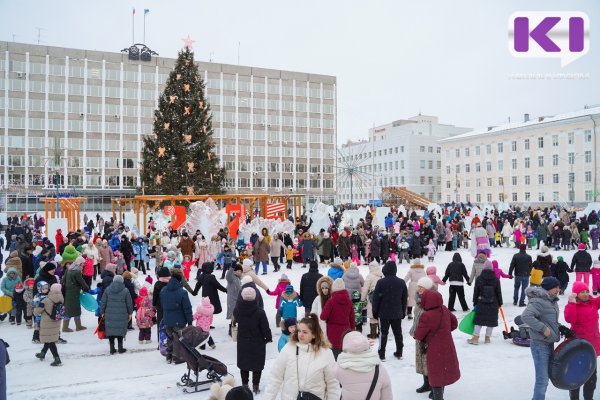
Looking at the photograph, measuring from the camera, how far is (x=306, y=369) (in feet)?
13.0

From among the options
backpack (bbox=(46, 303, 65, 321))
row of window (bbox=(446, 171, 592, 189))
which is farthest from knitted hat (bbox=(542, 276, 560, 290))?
row of window (bbox=(446, 171, 592, 189))

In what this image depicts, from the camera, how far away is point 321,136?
2901 inches

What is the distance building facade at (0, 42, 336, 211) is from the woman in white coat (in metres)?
50.3

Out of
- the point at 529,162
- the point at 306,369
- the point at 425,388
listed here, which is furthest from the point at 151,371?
the point at 529,162

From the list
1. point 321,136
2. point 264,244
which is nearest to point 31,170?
point 321,136

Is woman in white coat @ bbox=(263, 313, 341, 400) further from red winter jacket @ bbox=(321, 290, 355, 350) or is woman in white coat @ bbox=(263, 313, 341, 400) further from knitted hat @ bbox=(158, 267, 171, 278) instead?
knitted hat @ bbox=(158, 267, 171, 278)

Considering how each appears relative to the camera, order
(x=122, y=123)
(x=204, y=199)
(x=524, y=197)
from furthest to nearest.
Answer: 1. (x=122, y=123)
2. (x=524, y=197)
3. (x=204, y=199)

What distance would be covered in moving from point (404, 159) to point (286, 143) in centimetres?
2061

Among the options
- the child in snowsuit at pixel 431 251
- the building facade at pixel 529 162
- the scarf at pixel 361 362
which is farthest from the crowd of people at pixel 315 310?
the building facade at pixel 529 162

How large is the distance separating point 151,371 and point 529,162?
197ft

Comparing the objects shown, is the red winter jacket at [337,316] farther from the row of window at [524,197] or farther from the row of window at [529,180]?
the row of window at [529,180]

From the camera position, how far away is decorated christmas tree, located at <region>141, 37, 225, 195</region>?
3200 centimetres

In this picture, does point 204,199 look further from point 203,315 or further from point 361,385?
point 361,385

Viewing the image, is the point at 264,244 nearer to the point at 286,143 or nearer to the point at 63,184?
the point at 63,184
